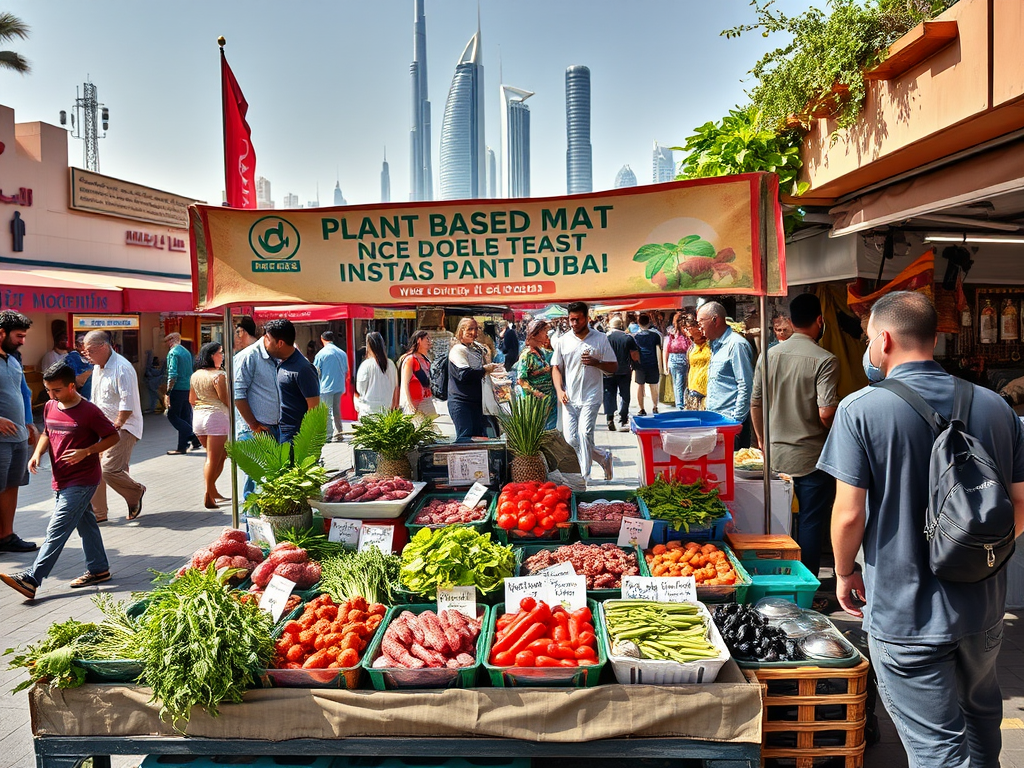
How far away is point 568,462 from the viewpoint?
18.7ft

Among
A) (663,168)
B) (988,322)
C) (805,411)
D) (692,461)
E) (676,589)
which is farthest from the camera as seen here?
(663,168)

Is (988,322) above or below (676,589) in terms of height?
above

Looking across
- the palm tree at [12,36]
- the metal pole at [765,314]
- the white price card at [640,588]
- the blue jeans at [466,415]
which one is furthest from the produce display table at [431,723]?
the palm tree at [12,36]

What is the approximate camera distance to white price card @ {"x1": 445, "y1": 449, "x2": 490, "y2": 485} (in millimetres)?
5434

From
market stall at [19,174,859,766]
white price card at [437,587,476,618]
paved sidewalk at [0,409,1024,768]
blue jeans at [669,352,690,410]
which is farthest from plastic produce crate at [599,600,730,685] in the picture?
blue jeans at [669,352,690,410]

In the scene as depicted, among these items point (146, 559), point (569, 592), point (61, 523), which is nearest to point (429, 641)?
point (569, 592)

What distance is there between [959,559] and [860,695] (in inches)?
35.8

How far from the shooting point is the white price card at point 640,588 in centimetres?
371

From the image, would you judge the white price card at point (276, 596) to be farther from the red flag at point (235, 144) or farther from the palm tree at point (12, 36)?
the palm tree at point (12, 36)

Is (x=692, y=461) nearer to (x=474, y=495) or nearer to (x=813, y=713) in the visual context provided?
(x=474, y=495)

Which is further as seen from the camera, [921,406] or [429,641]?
[429,641]

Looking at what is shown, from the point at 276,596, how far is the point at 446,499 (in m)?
1.71

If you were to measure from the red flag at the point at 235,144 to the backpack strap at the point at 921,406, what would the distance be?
14.5 ft

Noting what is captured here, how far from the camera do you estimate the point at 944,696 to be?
2.69m
